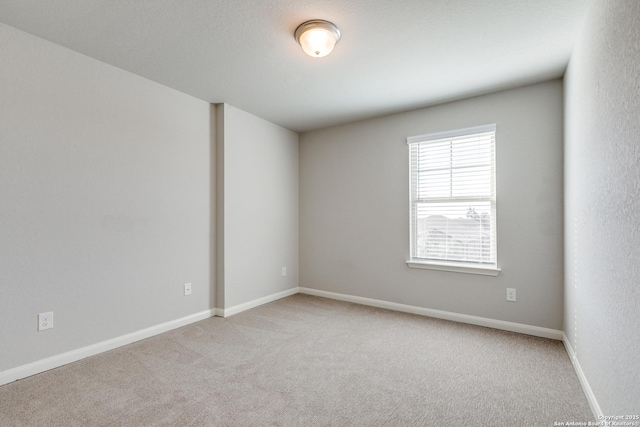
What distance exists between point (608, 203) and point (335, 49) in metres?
2.05

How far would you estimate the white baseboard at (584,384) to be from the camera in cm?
177

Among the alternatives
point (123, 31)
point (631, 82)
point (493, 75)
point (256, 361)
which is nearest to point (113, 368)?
point (256, 361)

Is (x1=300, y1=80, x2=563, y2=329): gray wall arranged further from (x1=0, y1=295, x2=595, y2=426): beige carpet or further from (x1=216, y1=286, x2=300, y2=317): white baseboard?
(x1=0, y1=295, x2=595, y2=426): beige carpet

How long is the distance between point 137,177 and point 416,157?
3.06m

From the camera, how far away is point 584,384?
2.06 meters

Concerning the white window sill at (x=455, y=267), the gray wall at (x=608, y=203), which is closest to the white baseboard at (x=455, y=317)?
the white window sill at (x=455, y=267)

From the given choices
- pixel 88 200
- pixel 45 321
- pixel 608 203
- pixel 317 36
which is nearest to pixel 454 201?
pixel 608 203

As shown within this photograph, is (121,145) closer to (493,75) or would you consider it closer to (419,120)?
(419,120)

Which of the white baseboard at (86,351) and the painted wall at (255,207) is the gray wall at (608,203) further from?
the white baseboard at (86,351)

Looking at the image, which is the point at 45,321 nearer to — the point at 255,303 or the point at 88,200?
the point at 88,200

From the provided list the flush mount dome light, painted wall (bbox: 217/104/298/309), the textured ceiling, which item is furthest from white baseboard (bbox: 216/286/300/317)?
the flush mount dome light

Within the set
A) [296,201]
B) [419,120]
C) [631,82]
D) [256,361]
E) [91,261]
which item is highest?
[419,120]

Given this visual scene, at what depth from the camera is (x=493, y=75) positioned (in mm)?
2904

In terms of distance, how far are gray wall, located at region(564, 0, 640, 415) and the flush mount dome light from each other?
1.52 metres
